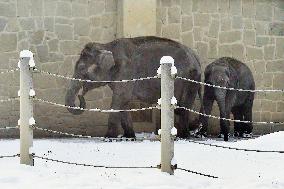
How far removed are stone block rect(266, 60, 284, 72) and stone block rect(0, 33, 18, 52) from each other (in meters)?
4.99

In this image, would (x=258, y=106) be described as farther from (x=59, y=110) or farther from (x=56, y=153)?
(x=56, y=153)

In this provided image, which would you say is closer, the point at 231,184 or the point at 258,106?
the point at 231,184

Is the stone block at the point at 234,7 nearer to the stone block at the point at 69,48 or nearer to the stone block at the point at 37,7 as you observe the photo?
the stone block at the point at 69,48

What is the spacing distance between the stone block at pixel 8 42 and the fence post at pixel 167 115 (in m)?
5.40

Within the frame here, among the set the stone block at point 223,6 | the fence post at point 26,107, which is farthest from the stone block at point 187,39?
the fence post at point 26,107

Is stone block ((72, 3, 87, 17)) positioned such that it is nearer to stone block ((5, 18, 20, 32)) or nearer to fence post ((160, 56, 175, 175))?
stone block ((5, 18, 20, 32))

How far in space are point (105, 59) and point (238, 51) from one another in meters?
3.24

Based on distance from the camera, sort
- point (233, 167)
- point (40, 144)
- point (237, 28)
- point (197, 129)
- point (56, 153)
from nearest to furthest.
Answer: point (233, 167) < point (56, 153) < point (40, 144) < point (197, 129) < point (237, 28)

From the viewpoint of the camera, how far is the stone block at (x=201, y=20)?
10.9m

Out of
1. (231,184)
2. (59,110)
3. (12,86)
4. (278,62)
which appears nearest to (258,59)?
(278,62)

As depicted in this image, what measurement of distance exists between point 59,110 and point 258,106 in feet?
13.2

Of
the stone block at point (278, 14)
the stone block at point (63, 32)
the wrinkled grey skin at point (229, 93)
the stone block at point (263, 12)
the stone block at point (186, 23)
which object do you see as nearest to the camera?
the wrinkled grey skin at point (229, 93)

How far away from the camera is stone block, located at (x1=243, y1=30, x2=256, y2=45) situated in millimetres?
11251

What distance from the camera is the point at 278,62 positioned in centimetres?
1145
